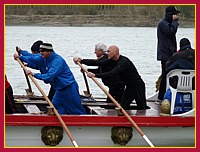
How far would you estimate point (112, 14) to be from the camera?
2897 centimetres

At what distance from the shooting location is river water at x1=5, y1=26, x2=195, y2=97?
65.6ft

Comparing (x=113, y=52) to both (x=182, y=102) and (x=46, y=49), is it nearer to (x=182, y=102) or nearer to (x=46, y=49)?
(x=46, y=49)

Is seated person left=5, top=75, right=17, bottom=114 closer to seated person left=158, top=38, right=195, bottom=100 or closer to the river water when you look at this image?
seated person left=158, top=38, right=195, bottom=100

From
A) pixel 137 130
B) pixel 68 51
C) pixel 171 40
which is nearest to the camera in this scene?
pixel 137 130

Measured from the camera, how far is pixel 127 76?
1130cm

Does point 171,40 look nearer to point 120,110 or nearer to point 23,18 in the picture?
point 120,110

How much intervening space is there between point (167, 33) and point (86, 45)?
62.8 feet

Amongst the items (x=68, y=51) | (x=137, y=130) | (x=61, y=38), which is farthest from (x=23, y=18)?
(x=137, y=130)

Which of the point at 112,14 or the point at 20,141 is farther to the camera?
the point at 112,14

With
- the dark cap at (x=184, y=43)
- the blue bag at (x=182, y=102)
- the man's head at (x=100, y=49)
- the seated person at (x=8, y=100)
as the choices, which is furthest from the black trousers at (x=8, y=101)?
the dark cap at (x=184, y=43)

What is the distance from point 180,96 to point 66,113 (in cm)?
180

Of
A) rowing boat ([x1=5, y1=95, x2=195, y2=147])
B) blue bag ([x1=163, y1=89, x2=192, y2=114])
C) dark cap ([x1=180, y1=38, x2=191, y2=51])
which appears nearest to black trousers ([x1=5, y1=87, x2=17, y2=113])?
rowing boat ([x1=5, y1=95, x2=195, y2=147])

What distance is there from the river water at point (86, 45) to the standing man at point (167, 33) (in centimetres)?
544

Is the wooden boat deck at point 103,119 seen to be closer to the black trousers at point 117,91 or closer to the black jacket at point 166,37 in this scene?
the black trousers at point 117,91
